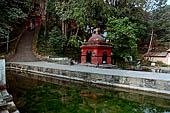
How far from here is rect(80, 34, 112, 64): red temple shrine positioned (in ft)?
49.3

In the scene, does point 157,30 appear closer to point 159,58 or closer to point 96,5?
point 159,58

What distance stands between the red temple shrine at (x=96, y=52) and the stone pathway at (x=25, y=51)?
861 centimetres

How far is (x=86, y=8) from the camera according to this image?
18453mm

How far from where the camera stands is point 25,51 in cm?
2227

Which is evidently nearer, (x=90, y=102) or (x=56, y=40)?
(x=90, y=102)

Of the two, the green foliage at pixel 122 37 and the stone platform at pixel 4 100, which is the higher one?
the green foliage at pixel 122 37

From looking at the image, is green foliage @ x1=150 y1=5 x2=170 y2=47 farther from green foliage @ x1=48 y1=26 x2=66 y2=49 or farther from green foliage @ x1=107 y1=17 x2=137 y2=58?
green foliage @ x1=48 y1=26 x2=66 y2=49

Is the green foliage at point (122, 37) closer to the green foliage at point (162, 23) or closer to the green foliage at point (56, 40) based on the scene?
the green foliage at point (56, 40)

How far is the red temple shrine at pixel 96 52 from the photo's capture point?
15.0 m

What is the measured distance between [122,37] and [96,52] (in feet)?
18.8

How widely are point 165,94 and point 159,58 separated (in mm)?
18937

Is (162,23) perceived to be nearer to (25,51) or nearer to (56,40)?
(56,40)

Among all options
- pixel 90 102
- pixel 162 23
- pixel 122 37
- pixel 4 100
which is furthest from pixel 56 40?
pixel 162 23

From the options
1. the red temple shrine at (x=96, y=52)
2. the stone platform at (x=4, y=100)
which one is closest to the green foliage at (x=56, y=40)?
the red temple shrine at (x=96, y=52)
